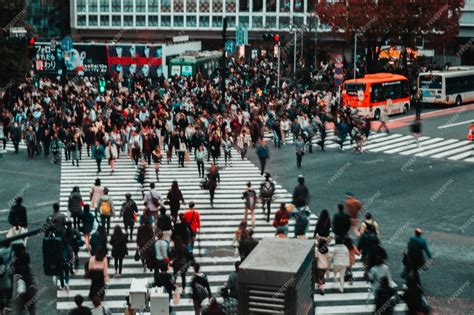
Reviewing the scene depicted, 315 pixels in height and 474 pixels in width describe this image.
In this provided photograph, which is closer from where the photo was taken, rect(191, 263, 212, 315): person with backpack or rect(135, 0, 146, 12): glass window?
rect(191, 263, 212, 315): person with backpack

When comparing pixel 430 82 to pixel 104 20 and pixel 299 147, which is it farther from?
pixel 104 20

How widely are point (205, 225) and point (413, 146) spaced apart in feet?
53.9

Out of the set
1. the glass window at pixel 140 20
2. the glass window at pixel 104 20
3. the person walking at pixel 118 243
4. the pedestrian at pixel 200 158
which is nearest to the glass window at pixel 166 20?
the glass window at pixel 140 20

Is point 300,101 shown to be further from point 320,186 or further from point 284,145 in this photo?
point 320,186

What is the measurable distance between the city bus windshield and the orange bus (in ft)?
14.0

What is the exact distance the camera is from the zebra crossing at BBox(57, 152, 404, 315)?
16656mm

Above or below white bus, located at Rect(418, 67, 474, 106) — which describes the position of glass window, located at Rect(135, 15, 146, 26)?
above

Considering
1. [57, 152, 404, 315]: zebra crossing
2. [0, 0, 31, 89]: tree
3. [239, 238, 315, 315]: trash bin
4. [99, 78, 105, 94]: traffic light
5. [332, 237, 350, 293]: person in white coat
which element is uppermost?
[0, 0, 31, 89]: tree

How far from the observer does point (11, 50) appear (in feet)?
141

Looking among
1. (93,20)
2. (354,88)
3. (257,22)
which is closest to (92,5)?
(93,20)

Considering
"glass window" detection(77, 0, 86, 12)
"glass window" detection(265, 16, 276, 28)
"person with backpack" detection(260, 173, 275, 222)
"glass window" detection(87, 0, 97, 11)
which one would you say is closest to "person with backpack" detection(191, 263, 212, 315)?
"person with backpack" detection(260, 173, 275, 222)

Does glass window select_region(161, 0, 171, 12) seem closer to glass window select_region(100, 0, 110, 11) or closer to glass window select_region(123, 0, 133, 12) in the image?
glass window select_region(123, 0, 133, 12)

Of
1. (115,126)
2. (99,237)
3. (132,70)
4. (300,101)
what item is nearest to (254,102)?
(300,101)

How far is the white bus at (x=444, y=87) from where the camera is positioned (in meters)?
51.8
